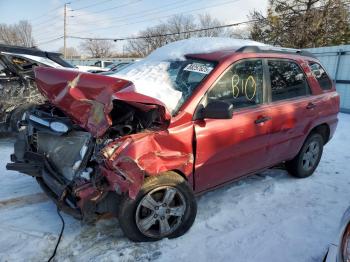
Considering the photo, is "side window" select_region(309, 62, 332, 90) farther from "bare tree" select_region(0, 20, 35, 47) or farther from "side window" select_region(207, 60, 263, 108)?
"bare tree" select_region(0, 20, 35, 47)

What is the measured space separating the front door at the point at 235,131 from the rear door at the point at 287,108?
0.17 metres

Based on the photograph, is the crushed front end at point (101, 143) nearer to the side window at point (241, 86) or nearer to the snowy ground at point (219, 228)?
the snowy ground at point (219, 228)

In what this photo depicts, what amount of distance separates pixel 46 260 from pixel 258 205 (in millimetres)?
2311

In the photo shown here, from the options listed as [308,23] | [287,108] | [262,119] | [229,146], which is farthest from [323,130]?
[308,23]

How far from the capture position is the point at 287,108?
12.7ft

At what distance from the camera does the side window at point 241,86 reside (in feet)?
10.5

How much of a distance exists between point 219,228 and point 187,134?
106cm

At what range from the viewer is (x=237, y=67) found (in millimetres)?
3346

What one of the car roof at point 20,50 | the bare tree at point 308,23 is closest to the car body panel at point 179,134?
the car roof at point 20,50

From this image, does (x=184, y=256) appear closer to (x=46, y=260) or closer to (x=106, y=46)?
(x=46, y=260)

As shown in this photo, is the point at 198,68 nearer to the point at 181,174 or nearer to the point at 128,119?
the point at 128,119

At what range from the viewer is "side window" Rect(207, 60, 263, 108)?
319 centimetres

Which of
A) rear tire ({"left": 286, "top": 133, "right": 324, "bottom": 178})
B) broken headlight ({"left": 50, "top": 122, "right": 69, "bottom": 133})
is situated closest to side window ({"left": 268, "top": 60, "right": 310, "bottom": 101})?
rear tire ({"left": 286, "top": 133, "right": 324, "bottom": 178})

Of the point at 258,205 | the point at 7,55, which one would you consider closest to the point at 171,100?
the point at 258,205
